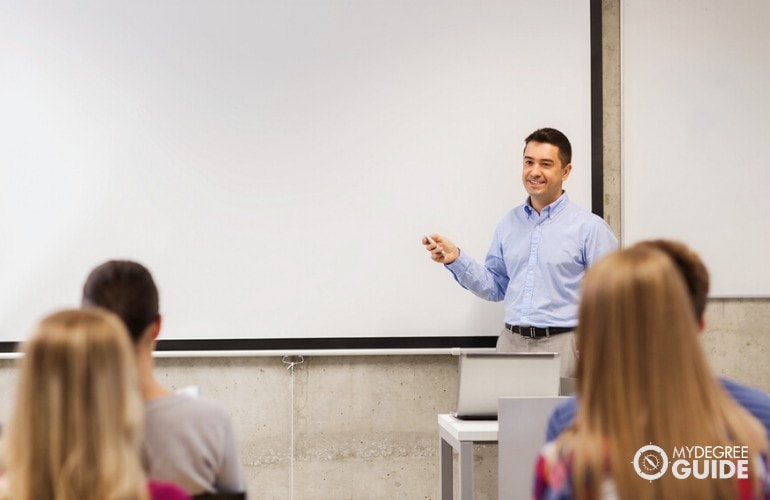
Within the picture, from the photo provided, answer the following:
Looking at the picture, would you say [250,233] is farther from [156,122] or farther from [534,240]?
[534,240]

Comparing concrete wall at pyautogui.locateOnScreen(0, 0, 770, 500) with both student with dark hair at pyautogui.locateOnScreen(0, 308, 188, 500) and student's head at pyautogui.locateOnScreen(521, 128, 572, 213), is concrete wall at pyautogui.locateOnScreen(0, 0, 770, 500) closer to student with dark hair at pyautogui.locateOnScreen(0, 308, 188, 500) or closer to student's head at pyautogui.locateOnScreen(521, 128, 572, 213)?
student's head at pyautogui.locateOnScreen(521, 128, 572, 213)

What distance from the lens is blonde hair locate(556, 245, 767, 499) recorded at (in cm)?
131

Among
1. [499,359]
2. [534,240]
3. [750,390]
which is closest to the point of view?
[750,390]

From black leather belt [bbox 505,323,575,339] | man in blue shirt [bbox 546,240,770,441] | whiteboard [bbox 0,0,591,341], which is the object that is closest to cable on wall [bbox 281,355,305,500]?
whiteboard [bbox 0,0,591,341]

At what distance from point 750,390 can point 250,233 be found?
276 centimetres

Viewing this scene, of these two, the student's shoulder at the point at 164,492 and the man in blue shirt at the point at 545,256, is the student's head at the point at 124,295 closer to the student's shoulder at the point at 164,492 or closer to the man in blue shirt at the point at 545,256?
the student's shoulder at the point at 164,492

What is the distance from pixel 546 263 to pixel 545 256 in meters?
0.03

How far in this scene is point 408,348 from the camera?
13.9ft

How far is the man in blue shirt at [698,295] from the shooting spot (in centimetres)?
166

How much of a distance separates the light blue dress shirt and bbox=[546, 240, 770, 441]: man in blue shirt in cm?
209

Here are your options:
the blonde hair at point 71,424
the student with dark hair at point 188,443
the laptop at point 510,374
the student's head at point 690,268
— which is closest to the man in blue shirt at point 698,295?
the student's head at point 690,268

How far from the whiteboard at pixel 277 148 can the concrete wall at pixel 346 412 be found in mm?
156

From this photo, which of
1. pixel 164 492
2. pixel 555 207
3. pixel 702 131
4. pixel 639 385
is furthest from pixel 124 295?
pixel 702 131

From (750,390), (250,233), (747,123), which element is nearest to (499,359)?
(750,390)
